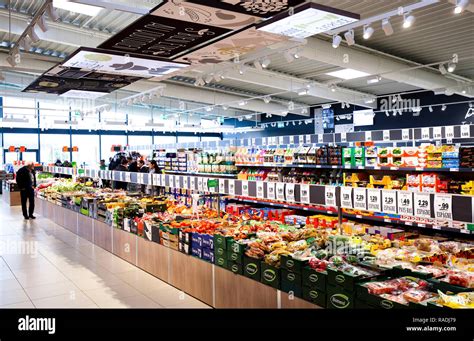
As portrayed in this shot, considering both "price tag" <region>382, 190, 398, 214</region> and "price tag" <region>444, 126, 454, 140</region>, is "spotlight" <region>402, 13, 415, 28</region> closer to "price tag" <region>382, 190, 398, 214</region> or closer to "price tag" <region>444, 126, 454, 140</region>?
"price tag" <region>444, 126, 454, 140</region>

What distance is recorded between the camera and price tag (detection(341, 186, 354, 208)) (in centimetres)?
352

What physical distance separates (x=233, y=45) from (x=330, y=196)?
110 inches

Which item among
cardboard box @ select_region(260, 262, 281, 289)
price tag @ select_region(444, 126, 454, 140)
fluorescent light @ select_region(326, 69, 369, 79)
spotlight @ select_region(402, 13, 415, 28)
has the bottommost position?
cardboard box @ select_region(260, 262, 281, 289)

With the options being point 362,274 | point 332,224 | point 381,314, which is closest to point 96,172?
point 332,224

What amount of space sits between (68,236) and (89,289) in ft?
12.1

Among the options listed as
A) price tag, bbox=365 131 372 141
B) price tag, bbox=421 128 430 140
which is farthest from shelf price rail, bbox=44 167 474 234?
price tag, bbox=365 131 372 141

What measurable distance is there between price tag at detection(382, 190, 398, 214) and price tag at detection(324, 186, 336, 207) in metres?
0.51

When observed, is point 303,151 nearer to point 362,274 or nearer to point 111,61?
point 111,61

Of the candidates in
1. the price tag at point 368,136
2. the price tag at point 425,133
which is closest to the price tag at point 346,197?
the price tag at point 425,133

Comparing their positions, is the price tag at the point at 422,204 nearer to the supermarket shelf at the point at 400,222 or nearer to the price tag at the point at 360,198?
the price tag at the point at 360,198

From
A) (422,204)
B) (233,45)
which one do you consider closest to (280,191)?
(422,204)

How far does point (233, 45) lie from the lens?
18.1 ft

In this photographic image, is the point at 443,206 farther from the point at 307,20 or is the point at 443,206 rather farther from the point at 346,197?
the point at 307,20

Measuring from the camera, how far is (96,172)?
33.2 feet
